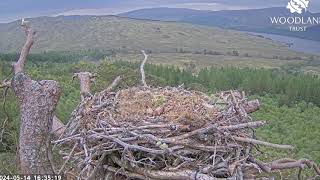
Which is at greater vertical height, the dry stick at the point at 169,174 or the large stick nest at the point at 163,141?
the large stick nest at the point at 163,141

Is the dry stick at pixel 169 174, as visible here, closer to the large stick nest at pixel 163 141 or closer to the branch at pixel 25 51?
the large stick nest at pixel 163 141

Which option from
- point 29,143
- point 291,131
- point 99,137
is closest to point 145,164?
point 99,137

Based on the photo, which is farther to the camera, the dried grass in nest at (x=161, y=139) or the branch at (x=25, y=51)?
the branch at (x=25, y=51)

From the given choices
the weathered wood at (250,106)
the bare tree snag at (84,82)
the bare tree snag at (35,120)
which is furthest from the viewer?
the bare tree snag at (84,82)

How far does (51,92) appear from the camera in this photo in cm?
466

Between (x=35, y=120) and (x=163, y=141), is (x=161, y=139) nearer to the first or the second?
(x=163, y=141)

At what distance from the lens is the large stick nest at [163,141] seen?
4051mm

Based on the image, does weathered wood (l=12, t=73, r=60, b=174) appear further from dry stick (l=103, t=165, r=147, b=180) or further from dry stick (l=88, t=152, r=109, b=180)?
dry stick (l=103, t=165, r=147, b=180)

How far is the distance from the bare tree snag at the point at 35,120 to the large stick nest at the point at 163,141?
222 mm

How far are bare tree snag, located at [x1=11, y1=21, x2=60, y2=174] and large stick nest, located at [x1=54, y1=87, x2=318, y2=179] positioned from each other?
0.73 ft

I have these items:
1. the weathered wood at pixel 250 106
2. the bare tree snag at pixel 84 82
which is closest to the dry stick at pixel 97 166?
the bare tree snag at pixel 84 82

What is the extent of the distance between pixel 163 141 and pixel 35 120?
1304 mm

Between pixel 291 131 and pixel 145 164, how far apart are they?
160 ft

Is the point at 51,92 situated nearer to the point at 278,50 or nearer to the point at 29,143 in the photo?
the point at 29,143
